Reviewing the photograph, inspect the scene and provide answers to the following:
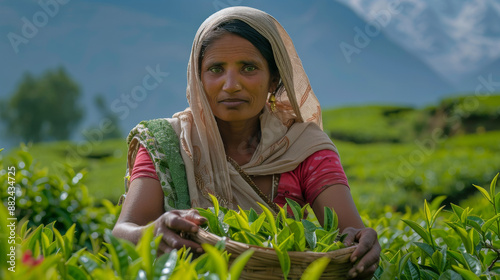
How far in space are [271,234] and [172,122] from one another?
3.94ft

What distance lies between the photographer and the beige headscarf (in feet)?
8.41

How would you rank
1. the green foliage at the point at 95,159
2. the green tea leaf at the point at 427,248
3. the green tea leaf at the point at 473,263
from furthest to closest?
the green foliage at the point at 95,159 < the green tea leaf at the point at 427,248 < the green tea leaf at the point at 473,263

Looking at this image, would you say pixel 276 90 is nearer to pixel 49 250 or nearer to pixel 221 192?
pixel 221 192

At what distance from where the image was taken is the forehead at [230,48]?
8.38 feet

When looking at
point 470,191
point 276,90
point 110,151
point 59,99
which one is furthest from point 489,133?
point 59,99

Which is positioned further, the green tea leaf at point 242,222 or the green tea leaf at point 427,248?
the green tea leaf at point 427,248

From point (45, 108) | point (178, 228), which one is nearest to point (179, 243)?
point (178, 228)

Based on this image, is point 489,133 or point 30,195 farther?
point 489,133

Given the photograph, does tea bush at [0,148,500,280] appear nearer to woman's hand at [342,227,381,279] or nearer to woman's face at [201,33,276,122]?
woman's hand at [342,227,381,279]

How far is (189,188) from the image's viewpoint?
253cm

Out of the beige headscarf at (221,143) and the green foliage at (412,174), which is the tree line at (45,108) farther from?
the beige headscarf at (221,143)

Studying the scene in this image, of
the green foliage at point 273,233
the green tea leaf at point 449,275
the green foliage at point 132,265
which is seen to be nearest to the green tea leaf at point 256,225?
the green foliage at point 273,233

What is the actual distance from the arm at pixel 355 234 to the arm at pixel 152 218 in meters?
0.49

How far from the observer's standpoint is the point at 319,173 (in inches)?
102
